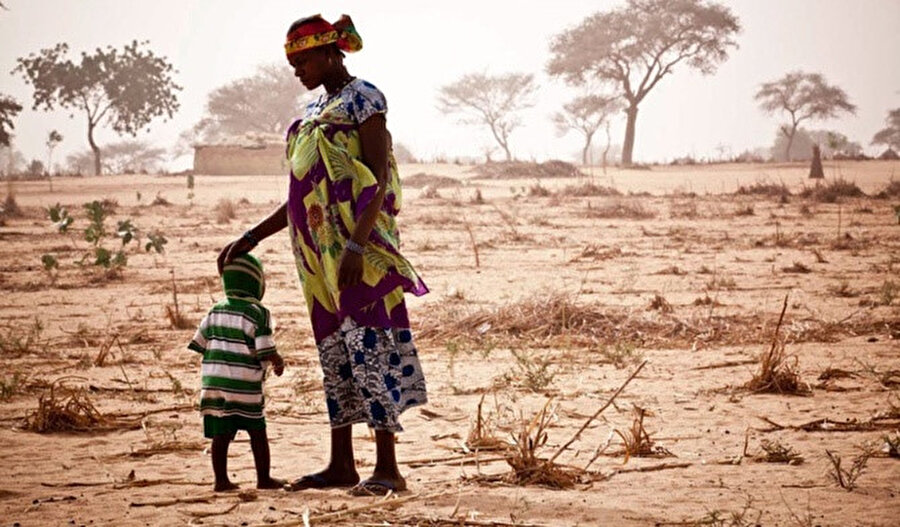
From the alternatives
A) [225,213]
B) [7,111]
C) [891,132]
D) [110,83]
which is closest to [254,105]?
Answer: [110,83]

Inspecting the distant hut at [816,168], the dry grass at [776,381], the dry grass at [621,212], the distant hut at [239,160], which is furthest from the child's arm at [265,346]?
the distant hut at [239,160]

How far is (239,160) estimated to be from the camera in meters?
35.0

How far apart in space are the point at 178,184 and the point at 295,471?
2691cm

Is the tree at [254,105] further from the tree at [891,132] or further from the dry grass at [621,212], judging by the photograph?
the dry grass at [621,212]

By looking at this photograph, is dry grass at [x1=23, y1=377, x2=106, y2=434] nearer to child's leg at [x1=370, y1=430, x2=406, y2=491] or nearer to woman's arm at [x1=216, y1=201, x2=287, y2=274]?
woman's arm at [x1=216, y1=201, x2=287, y2=274]

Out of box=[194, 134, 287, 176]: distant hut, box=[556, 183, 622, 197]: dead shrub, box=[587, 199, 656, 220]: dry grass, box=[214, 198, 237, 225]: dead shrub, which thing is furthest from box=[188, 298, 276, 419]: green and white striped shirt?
box=[194, 134, 287, 176]: distant hut

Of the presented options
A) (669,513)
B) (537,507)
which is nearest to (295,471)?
(537,507)

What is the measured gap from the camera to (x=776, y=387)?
540 cm

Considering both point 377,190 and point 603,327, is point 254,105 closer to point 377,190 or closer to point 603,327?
point 603,327

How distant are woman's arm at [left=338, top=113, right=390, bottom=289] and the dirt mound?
2588 cm

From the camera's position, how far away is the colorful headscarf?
12.3 ft

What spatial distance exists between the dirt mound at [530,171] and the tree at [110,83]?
27414mm

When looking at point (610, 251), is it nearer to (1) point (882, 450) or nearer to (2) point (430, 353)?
(2) point (430, 353)

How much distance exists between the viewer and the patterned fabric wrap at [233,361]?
371 cm
